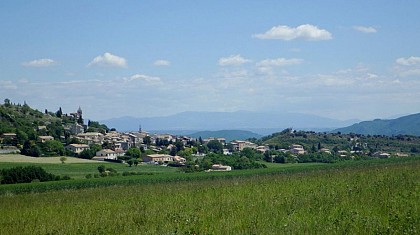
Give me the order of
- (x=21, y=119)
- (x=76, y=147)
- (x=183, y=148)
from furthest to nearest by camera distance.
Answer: (x=21, y=119) < (x=183, y=148) < (x=76, y=147)

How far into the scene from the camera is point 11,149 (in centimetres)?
9419

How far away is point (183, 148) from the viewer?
122 meters

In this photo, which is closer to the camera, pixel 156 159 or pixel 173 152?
pixel 156 159

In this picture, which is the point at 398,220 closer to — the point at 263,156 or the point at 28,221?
the point at 28,221

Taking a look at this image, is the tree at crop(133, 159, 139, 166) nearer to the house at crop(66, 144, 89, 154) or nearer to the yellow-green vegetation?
the house at crop(66, 144, 89, 154)

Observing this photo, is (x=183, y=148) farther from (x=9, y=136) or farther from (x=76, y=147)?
(x=9, y=136)

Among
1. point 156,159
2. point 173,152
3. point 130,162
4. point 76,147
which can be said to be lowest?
point 130,162

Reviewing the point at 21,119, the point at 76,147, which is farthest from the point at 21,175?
the point at 21,119

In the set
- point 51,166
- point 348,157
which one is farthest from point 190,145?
point 51,166

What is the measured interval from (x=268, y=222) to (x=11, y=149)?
92.4 m

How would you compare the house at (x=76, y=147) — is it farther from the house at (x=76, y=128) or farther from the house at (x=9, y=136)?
the house at (x=76, y=128)

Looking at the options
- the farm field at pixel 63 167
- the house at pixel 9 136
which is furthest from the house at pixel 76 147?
the farm field at pixel 63 167

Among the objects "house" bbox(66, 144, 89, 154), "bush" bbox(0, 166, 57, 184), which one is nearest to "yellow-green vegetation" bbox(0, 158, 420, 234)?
"bush" bbox(0, 166, 57, 184)

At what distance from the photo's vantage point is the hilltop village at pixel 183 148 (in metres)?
91.1
